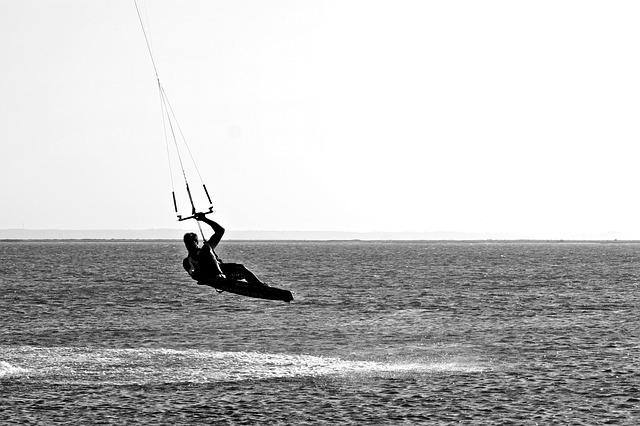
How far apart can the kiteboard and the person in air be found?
145 mm

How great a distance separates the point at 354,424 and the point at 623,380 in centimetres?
1529

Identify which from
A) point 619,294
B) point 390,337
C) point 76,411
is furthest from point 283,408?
point 619,294

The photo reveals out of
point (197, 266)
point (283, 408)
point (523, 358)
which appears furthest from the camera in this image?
point (523, 358)

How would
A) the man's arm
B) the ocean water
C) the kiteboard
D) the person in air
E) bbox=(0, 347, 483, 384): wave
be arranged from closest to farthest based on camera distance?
the man's arm
the person in air
the kiteboard
the ocean water
bbox=(0, 347, 483, 384): wave

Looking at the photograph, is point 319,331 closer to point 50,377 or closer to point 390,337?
point 390,337

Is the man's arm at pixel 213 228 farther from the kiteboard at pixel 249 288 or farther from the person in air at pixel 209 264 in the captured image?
the kiteboard at pixel 249 288

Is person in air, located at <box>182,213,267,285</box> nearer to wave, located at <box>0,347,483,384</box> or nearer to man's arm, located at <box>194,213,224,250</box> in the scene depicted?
man's arm, located at <box>194,213,224,250</box>

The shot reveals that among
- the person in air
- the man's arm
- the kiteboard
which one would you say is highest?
the man's arm

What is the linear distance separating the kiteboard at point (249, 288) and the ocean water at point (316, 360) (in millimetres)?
5434

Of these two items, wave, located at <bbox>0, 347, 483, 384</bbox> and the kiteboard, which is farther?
wave, located at <bbox>0, 347, 483, 384</bbox>

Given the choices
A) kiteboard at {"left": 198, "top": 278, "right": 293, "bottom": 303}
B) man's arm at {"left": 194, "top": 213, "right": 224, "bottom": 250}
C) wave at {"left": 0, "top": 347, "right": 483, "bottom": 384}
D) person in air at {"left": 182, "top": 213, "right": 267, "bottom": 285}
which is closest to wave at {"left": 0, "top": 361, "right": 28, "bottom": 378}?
wave at {"left": 0, "top": 347, "right": 483, "bottom": 384}

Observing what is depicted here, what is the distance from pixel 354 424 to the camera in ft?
118

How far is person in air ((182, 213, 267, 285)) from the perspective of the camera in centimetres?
3294

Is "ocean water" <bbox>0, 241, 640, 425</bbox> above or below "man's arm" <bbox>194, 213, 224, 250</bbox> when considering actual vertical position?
below
